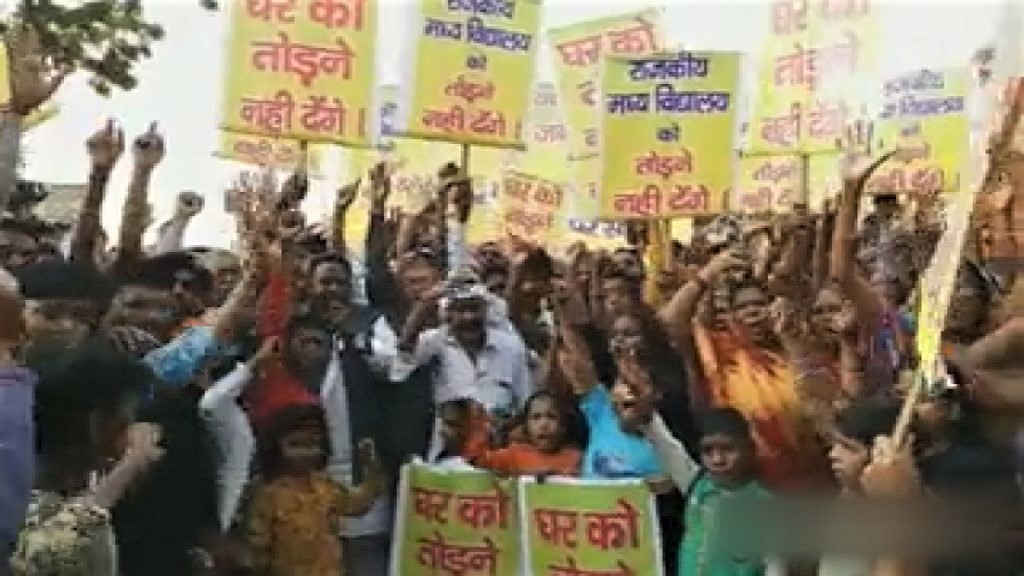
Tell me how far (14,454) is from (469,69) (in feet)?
4.85

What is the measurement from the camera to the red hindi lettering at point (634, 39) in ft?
15.1

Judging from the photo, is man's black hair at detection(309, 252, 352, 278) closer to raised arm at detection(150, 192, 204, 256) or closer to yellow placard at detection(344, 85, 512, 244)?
yellow placard at detection(344, 85, 512, 244)

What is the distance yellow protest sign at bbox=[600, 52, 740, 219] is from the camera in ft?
15.4

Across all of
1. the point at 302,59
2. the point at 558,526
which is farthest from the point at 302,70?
the point at 558,526

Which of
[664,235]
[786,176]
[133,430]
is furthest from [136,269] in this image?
[786,176]

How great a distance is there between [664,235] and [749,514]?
85 cm

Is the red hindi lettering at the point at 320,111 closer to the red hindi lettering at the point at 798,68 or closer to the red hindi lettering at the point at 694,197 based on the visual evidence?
the red hindi lettering at the point at 694,197

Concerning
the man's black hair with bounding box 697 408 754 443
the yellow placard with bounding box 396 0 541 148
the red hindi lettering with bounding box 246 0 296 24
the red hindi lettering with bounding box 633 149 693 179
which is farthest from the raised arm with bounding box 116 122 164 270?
the man's black hair with bounding box 697 408 754 443

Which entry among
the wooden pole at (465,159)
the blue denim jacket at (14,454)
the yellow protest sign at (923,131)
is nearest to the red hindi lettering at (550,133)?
the wooden pole at (465,159)

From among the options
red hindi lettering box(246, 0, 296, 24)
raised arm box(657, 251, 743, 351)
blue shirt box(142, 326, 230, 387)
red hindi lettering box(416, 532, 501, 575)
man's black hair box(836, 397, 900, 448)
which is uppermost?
red hindi lettering box(246, 0, 296, 24)

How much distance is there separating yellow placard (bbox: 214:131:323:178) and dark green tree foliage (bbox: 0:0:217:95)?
0.87 feet

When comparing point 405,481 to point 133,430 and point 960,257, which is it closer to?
point 133,430

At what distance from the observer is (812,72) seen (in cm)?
521

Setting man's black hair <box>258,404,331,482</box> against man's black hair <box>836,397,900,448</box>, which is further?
man's black hair <box>258,404,331,482</box>
